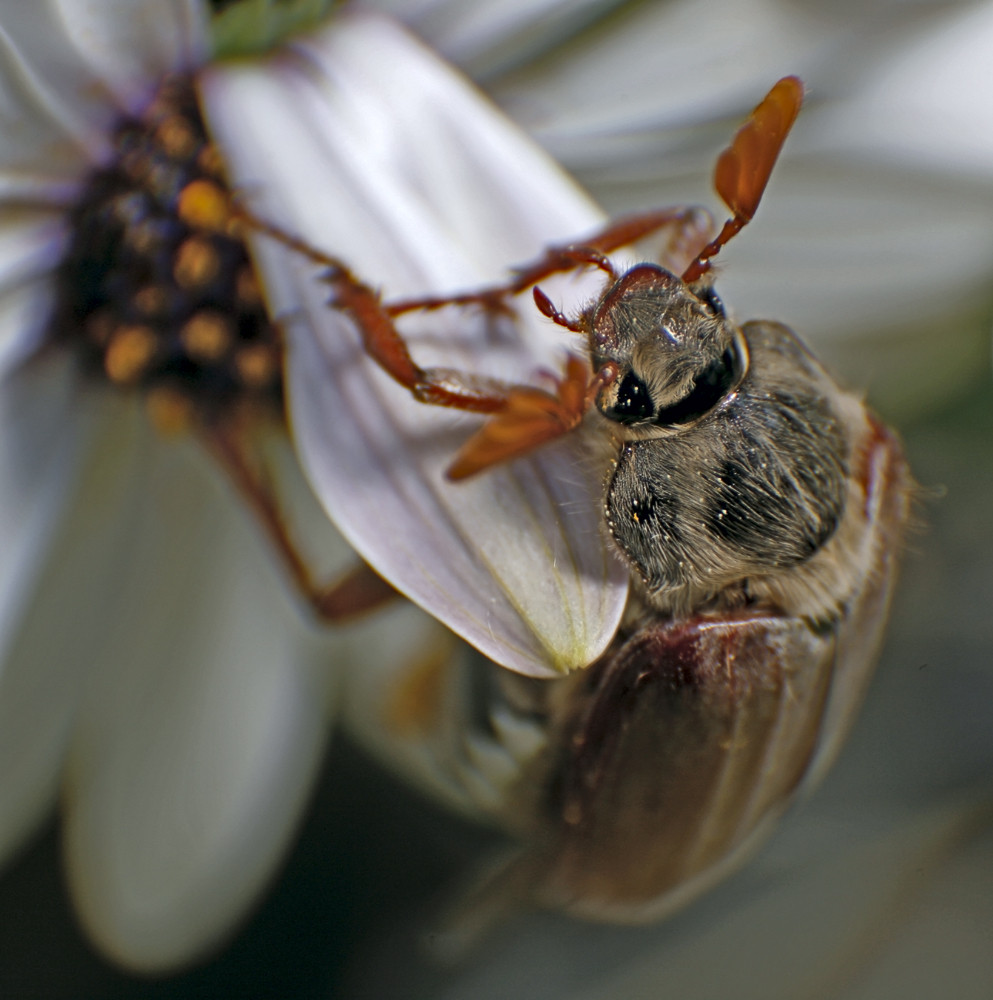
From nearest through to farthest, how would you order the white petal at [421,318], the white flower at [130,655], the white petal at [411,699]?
the white petal at [421,318], the white flower at [130,655], the white petal at [411,699]

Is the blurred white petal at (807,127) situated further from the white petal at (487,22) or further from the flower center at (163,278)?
the flower center at (163,278)

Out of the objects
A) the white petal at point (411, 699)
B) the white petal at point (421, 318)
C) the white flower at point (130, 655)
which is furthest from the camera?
the white petal at point (411, 699)

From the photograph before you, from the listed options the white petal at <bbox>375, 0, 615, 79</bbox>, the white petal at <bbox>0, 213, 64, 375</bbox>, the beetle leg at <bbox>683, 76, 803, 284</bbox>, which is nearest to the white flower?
the white petal at <bbox>0, 213, 64, 375</bbox>

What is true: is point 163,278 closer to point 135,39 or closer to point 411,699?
point 135,39

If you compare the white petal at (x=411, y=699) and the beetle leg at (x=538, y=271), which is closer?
the beetle leg at (x=538, y=271)

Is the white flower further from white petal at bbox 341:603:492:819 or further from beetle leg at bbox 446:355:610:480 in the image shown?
beetle leg at bbox 446:355:610:480

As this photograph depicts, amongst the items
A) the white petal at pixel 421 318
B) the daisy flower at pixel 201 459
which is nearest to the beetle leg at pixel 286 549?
the daisy flower at pixel 201 459
